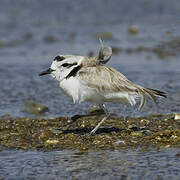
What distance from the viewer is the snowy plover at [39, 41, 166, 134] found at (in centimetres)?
691

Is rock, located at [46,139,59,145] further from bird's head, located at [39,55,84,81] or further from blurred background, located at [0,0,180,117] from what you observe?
blurred background, located at [0,0,180,117]

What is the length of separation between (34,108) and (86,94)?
2200mm

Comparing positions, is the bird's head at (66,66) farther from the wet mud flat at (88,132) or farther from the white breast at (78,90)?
the wet mud flat at (88,132)

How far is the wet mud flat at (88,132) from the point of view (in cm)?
678

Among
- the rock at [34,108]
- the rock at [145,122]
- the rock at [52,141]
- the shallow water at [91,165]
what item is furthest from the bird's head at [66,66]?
the rock at [34,108]

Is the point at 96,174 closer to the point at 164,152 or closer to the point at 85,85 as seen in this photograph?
the point at 164,152

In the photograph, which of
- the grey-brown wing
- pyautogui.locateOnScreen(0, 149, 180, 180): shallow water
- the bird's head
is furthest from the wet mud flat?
the bird's head

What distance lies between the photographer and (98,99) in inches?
277

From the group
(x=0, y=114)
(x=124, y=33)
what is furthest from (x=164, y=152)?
(x=124, y=33)

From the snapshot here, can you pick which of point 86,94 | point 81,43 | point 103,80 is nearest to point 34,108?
point 86,94

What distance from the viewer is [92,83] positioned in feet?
22.6

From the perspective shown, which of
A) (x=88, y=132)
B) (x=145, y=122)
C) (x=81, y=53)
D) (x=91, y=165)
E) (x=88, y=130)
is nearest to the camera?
(x=91, y=165)

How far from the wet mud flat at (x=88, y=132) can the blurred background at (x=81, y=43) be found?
0.57m

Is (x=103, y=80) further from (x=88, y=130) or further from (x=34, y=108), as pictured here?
(x=34, y=108)
